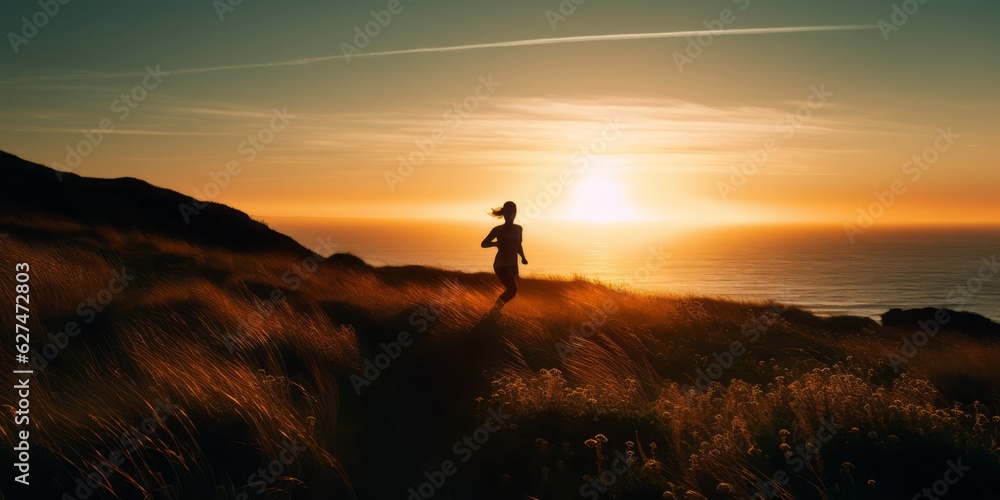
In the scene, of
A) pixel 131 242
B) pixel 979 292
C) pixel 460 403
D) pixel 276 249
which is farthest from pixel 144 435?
pixel 979 292

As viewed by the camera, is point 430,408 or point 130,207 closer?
point 430,408

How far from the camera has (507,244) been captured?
14.9 m

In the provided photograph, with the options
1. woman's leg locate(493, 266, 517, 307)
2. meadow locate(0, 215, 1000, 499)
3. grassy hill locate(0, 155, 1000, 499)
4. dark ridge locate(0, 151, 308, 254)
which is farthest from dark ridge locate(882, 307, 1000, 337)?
dark ridge locate(0, 151, 308, 254)

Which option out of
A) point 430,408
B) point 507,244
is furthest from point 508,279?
point 430,408

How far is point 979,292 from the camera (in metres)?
137

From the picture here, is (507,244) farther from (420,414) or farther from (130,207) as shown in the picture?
(130,207)

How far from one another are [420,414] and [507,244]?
256 inches

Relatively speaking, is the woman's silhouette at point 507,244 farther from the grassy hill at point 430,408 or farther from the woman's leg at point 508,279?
the grassy hill at point 430,408

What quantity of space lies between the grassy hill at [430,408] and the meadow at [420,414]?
3cm

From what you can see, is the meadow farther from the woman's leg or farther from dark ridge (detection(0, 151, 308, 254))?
dark ridge (detection(0, 151, 308, 254))

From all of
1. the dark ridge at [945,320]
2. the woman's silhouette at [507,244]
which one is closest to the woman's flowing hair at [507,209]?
the woman's silhouette at [507,244]

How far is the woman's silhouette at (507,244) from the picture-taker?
48.5 feet

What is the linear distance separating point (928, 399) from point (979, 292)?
15789 centimetres

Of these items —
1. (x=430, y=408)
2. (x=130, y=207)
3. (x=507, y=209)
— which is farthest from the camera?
(x=130, y=207)
